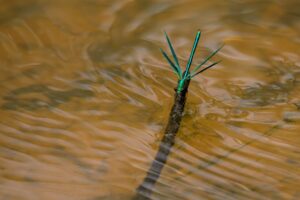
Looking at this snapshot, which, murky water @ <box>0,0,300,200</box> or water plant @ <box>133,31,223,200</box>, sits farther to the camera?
murky water @ <box>0,0,300,200</box>

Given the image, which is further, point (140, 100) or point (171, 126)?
point (140, 100)

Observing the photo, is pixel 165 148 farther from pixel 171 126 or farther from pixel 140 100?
pixel 140 100

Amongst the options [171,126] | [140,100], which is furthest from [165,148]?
[140,100]

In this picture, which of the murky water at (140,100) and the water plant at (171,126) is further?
the murky water at (140,100)

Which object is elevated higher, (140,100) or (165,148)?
(140,100)
